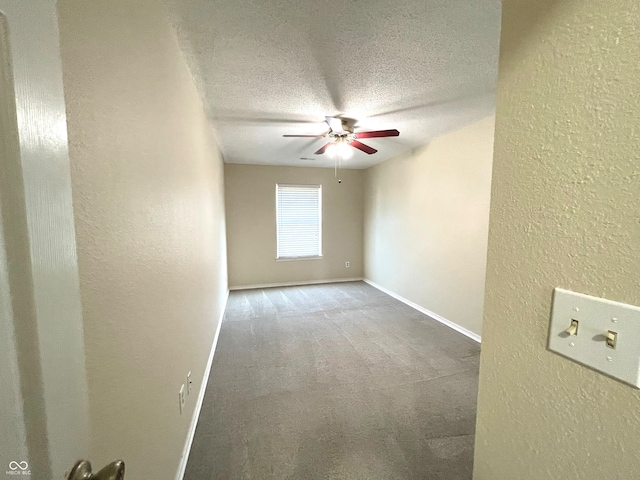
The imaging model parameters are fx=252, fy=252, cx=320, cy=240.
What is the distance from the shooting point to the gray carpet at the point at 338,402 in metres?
Result: 1.40

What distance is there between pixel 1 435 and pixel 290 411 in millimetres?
1797

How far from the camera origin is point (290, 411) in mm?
1768

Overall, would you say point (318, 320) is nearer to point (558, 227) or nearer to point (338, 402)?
point (338, 402)

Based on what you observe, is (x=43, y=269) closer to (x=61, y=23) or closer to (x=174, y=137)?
(x=61, y=23)

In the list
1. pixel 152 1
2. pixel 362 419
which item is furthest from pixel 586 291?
pixel 152 1

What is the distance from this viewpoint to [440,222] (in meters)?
3.23

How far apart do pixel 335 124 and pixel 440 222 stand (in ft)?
6.03

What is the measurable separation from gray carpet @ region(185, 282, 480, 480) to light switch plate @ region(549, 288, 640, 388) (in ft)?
4.46

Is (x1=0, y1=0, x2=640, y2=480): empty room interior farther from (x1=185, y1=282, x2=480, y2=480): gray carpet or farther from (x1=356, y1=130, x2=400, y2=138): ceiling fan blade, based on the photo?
(x1=356, y1=130, x2=400, y2=138): ceiling fan blade

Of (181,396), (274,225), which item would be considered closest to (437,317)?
(181,396)

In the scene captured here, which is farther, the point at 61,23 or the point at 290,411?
the point at 290,411

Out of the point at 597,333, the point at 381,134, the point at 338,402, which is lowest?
the point at 338,402

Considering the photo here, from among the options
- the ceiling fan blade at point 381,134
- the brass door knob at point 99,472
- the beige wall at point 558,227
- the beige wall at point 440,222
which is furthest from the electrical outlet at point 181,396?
Answer: the beige wall at point 440,222

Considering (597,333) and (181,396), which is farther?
(181,396)
